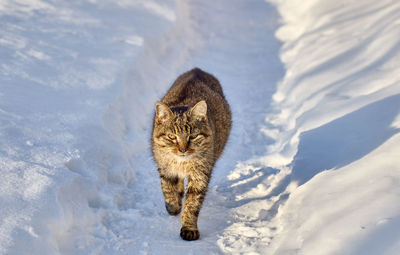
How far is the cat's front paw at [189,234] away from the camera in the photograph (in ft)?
13.7

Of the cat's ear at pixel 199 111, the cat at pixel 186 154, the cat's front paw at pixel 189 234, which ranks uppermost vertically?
the cat's ear at pixel 199 111

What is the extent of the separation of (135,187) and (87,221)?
1.12 m

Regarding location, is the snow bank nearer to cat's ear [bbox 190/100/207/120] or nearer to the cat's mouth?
the cat's mouth

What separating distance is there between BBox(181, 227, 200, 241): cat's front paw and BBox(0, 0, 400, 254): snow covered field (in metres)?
0.08

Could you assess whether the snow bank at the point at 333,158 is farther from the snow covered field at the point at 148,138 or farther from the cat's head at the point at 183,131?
the cat's head at the point at 183,131

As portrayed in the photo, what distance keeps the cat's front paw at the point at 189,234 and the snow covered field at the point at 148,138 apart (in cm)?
8

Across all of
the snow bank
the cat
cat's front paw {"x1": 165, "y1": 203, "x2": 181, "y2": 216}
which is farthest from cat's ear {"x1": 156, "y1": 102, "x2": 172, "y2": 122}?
the snow bank

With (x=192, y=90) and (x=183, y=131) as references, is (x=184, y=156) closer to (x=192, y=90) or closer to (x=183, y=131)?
(x=183, y=131)

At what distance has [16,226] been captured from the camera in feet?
11.0

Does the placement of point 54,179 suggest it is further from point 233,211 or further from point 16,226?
point 233,211

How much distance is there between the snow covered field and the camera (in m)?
3.64

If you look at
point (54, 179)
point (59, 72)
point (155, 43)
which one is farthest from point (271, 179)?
point (155, 43)

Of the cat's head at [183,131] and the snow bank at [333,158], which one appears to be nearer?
the snow bank at [333,158]

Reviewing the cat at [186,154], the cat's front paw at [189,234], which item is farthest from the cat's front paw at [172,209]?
the cat's front paw at [189,234]
